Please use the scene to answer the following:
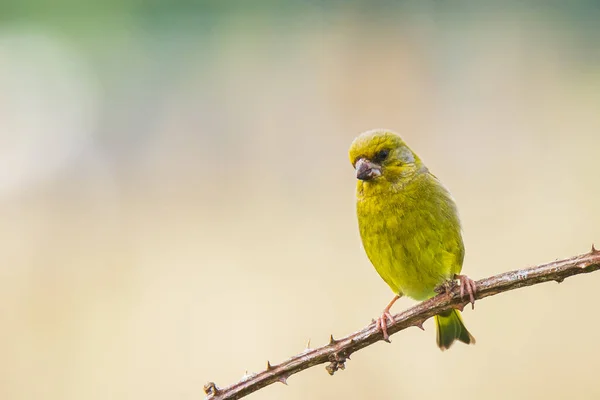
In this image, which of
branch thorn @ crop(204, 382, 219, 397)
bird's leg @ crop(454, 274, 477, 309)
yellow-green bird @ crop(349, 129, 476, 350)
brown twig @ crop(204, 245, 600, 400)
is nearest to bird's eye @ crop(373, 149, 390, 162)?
yellow-green bird @ crop(349, 129, 476, 350)

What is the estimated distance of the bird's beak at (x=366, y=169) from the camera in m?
3.07

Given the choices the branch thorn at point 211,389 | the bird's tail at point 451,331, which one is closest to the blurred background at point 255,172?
the bird's tail at point 451,331

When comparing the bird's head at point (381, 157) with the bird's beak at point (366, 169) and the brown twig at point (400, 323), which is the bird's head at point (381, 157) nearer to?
the bird's beak at point (366, 169)

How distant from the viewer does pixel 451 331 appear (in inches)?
137

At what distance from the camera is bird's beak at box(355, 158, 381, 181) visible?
307 cm

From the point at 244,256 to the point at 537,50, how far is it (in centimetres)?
361

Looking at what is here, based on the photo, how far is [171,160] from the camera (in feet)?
24.0

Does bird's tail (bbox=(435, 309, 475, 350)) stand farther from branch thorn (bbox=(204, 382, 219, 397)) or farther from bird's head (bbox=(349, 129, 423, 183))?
branch thorn (bbox=(204, 382, 219, 397))

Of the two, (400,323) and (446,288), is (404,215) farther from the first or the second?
(400,323)

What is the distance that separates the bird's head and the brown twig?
76cm

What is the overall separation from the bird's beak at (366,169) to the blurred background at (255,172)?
2354 millimetres

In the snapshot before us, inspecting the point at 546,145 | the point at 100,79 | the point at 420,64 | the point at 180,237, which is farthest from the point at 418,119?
the point at 100,79

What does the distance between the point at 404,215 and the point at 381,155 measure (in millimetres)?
288

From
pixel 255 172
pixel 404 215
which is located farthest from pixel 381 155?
pixel 255 172
